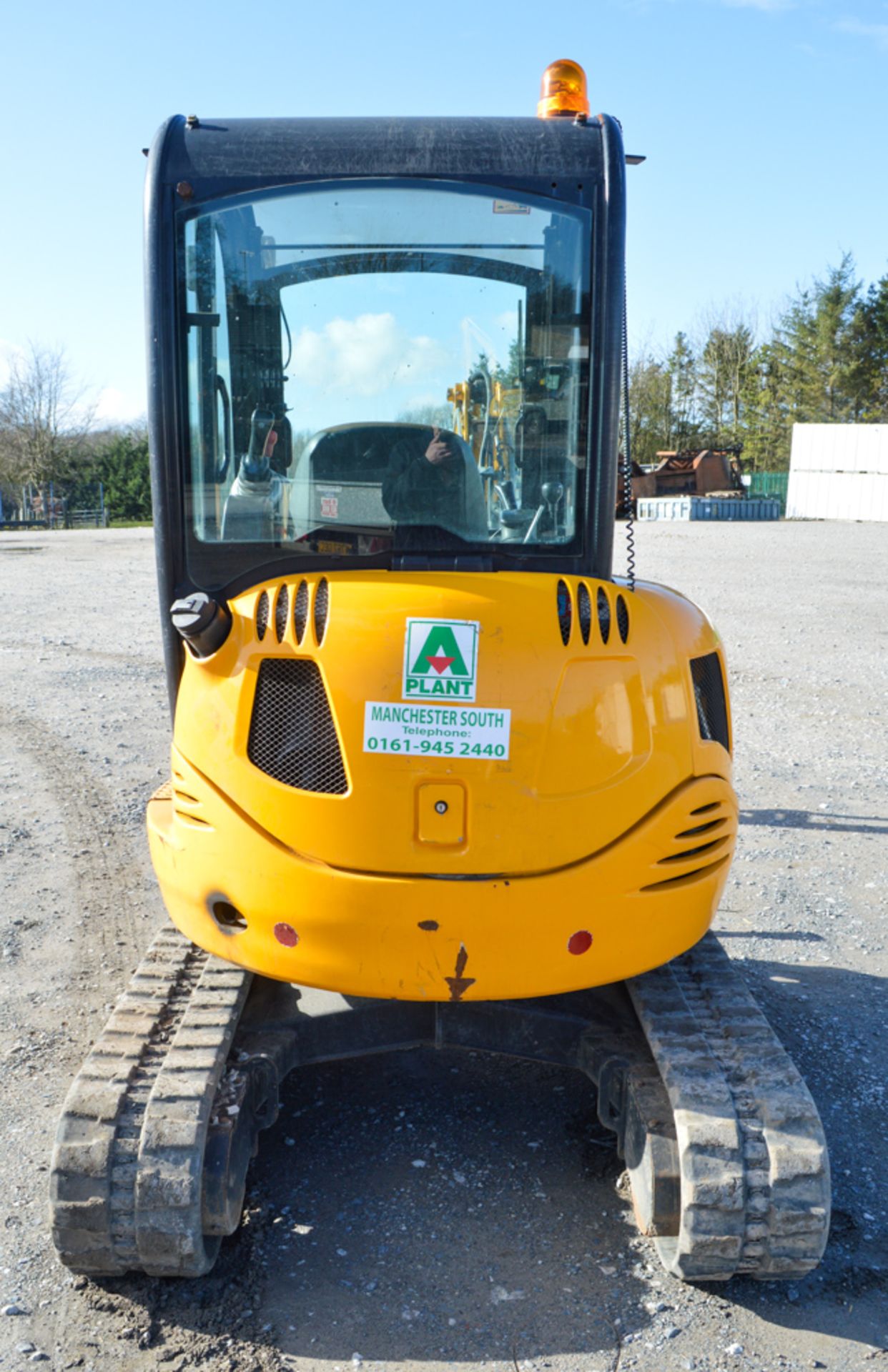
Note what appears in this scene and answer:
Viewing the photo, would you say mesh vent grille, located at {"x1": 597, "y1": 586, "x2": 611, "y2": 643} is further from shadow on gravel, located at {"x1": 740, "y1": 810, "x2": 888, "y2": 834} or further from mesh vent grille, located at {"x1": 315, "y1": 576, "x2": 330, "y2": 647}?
shadow on gravel, located at {"x1": 740, "y1": 810, "x2": 888, "y2": 834}

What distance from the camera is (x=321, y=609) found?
3035 millimetres

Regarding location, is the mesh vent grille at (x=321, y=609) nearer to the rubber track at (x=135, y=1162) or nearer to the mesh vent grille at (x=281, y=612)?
the mesh vent grille at (x=281, y=612)

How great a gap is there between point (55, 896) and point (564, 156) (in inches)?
154

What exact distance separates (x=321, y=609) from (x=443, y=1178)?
5.63ft

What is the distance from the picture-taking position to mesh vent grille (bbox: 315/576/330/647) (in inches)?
118

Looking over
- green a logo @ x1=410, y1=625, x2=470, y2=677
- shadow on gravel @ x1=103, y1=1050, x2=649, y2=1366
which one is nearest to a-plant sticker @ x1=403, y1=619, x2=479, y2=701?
green a logo @ x1=410, y1=625, x2=470, y2=677

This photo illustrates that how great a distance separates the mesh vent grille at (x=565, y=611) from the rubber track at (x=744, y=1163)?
113 centimetres

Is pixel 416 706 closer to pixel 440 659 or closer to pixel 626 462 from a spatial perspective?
pixel 440 659

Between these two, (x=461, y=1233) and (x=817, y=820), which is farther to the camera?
(x=817, y=820)

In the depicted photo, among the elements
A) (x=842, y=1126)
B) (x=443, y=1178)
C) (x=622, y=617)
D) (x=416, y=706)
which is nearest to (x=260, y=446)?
(x=416, y=706)

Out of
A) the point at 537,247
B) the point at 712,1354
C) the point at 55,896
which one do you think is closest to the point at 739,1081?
the point at 712,1354

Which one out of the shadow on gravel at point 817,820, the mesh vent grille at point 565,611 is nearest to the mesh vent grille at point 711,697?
the mesh vent grille at point 565,611

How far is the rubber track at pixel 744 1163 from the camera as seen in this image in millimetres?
2822

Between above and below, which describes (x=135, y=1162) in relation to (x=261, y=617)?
below
